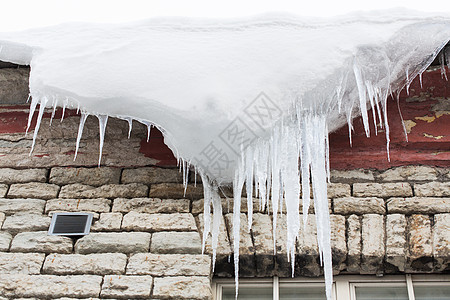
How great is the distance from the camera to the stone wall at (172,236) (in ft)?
8.81

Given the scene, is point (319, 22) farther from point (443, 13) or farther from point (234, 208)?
point (234, 208)

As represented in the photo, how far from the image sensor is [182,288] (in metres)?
2.64

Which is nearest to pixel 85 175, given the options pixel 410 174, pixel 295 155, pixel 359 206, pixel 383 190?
pixel 295 155

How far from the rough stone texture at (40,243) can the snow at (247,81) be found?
634mm

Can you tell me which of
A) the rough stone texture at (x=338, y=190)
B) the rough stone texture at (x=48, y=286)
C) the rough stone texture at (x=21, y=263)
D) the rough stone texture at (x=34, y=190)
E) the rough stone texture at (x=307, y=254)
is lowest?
the rough stone texture at (x=48, y=286)

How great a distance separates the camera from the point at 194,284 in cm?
266

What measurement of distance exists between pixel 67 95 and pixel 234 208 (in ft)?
3.16

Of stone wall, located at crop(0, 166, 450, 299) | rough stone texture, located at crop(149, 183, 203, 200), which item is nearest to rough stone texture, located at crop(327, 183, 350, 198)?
stone wall, located at crop(0, 166, 450, 299)

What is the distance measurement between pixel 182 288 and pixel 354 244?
86cm

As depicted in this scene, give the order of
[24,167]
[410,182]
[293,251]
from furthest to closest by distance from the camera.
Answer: [24,167] → [410,182] → [293,251]

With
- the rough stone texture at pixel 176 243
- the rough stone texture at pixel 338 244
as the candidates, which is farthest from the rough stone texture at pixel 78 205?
the rough stone texture at pixel 338 244

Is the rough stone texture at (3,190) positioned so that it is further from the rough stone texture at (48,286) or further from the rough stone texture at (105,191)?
the rough stone texture at (48,286)

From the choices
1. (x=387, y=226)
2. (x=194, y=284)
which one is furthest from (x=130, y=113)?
(x=387, y=226)

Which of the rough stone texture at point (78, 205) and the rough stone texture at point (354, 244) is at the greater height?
the rough stone texture at point (78, 205)
